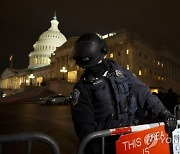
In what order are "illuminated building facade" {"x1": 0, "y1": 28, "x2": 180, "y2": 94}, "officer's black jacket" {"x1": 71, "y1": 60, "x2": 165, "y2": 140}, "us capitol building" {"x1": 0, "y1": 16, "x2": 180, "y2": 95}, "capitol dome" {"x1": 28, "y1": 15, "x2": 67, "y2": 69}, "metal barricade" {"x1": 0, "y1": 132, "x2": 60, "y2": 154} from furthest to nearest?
1. "capitol dome" {"x1": 28, "y1": 15, "x2": 67, "y2": 69}
2. "illuminated building facade" {"x1": 0, "y1": 28, "x2": 180, "y2": 94}
3. "us capitol building" {"x1": 0, "y1": 16, "x2": 180, "y2": 95}
4. "officer's black jacket" {"x1": 71, "y1": 60, "x2": 165, "y2": 140}
5. "metal barricade" {"x1": 0, "y1": 132, "x2": 60, "y2": 154}

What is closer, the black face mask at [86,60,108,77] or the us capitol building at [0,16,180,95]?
the black face mask at [86,60,108,77]

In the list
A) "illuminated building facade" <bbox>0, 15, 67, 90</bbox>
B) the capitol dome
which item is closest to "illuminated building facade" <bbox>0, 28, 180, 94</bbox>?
"illuminated building facade" <bbox>0, 15, 67, 90</bbox>

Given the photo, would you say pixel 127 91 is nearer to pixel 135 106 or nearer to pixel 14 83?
pixel 135 106

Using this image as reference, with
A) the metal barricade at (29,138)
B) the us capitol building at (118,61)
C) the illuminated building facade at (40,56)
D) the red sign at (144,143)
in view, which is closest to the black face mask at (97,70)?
the red sign at (144,143)

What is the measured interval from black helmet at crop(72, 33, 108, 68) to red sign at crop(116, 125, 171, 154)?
937 mm

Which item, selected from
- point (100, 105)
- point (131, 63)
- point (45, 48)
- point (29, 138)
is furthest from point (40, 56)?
Result: point (29, 138)

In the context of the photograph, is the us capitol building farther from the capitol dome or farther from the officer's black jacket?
the officer's black jacket

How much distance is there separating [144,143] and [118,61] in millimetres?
56166

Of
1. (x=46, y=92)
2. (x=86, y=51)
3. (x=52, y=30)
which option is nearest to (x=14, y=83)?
(x=52, y=30)

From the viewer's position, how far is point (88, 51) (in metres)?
2.64

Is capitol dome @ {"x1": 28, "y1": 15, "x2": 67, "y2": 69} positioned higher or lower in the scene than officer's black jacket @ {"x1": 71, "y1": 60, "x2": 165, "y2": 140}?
higher

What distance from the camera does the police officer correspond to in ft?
8.20

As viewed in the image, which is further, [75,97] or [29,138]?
[75,97]

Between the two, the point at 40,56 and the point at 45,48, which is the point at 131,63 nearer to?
the point at 45,48
